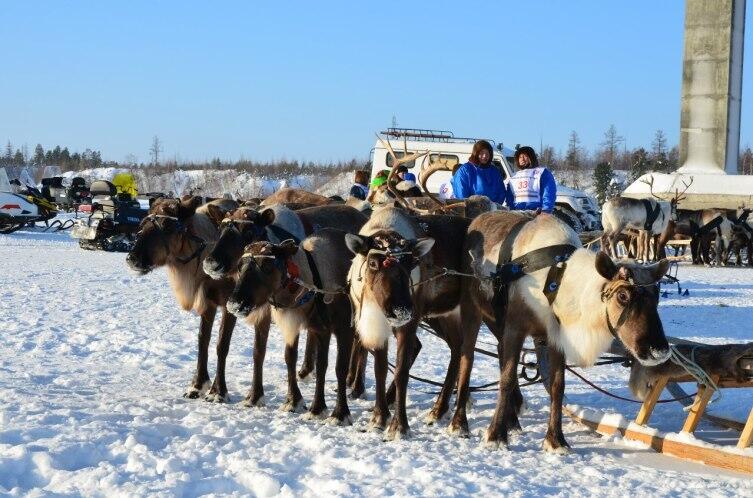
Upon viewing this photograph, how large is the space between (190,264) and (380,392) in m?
2.04

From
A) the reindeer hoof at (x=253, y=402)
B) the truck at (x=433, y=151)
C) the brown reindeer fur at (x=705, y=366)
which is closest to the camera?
the brown reindeer fur at (x=705, y=366)

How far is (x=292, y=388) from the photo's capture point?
21.4ft

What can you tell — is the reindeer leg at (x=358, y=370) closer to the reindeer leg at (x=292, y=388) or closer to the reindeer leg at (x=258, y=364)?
the reindeer leg at (x=292, y=388)

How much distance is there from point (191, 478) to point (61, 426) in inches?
47.2

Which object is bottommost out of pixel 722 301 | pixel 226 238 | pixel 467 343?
pixel 722 301

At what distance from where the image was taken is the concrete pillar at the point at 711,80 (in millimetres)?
30516

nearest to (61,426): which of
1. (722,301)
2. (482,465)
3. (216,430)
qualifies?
(216,430)

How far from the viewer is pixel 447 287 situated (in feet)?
21.1

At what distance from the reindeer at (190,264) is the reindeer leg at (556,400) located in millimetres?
2425

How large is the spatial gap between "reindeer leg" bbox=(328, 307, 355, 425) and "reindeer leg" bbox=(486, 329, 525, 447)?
1016 mm

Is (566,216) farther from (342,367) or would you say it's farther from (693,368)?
(693,368)

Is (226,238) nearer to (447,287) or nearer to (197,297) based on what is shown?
(197,297)

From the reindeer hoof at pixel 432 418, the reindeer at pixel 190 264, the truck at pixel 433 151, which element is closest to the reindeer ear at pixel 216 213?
the reindeer at pixel 190 264

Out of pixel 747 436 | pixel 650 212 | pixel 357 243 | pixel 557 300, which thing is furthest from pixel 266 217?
pixel 650 212
